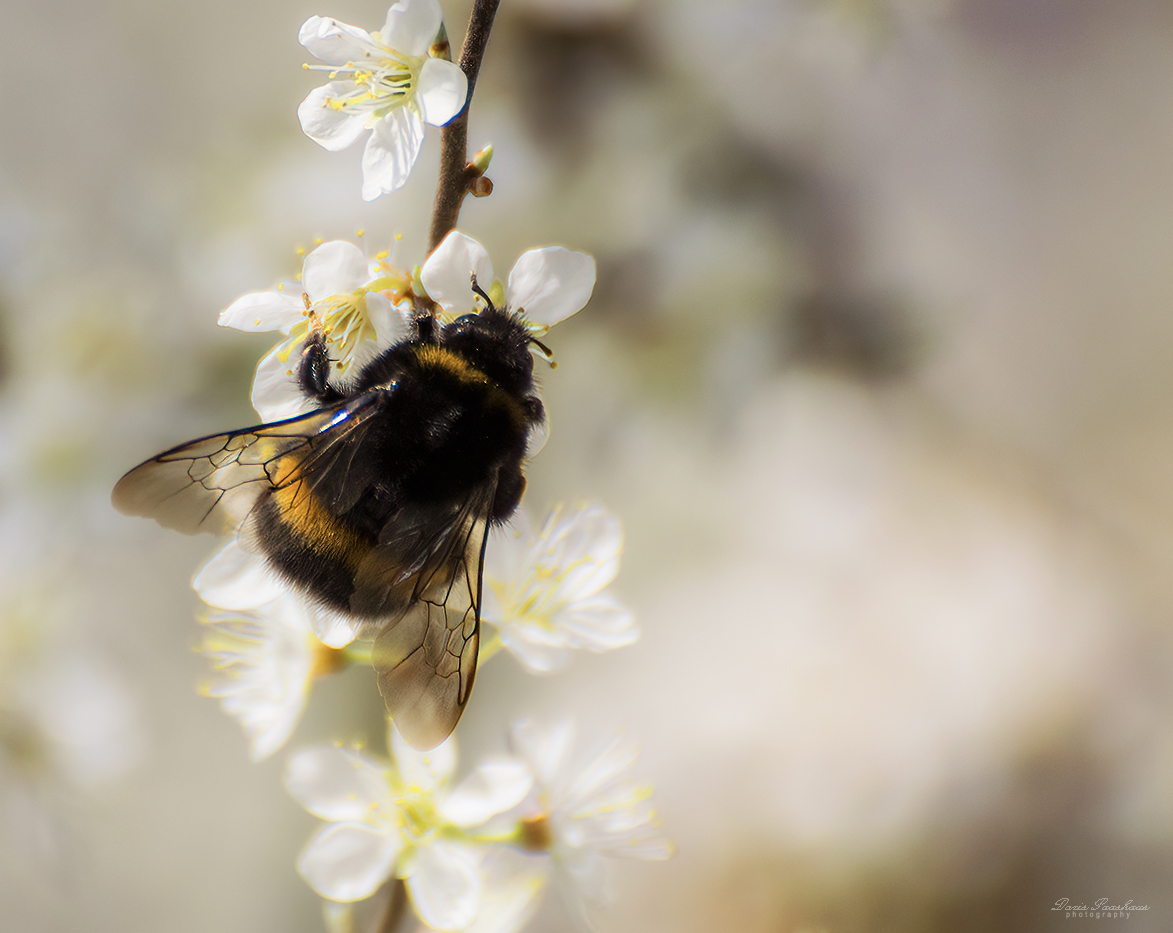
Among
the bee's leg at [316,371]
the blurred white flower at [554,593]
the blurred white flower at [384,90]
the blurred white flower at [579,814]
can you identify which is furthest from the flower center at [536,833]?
the blurred white flower at [384,90]

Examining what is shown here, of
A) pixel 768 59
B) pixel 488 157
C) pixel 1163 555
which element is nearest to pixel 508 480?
pixel 488 157

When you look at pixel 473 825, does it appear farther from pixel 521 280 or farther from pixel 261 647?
pixel 521 280

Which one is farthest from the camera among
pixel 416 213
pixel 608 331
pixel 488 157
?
pixel 608 331

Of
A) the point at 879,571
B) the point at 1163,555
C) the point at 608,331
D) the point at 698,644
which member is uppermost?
the point at 608,331

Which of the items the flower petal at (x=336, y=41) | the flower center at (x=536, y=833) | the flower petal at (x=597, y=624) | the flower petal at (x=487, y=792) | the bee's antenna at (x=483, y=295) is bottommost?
the flower center at (x=536, y=833)

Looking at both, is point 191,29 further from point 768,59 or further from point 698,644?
point 698,644

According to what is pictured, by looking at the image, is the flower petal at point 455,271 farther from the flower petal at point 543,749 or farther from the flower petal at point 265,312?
the flower petal at point 543,749

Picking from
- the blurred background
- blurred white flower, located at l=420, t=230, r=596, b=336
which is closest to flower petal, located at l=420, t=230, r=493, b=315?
blurred white flower, located at l=420, t=230, r=596, b=336

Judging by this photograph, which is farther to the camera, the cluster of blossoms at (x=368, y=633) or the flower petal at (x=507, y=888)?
the flower petal at (x=507, y=888)
